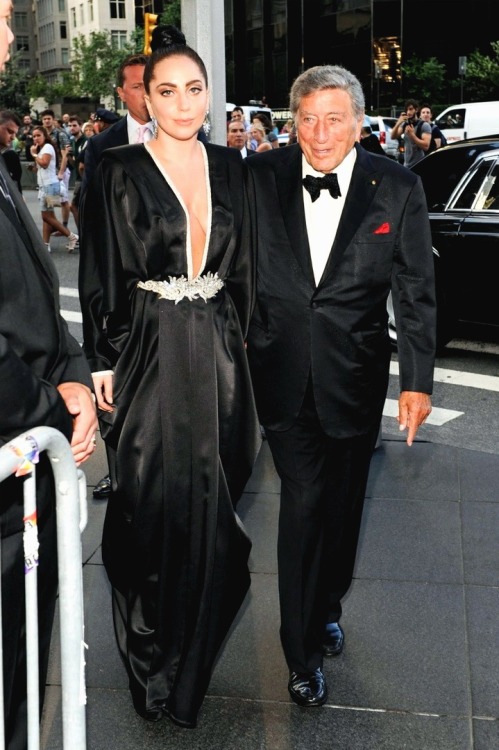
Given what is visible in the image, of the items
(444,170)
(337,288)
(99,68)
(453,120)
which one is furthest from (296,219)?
(99,68)

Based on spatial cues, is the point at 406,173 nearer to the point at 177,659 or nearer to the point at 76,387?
the point at 76,387

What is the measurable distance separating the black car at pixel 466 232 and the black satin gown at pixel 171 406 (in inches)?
204

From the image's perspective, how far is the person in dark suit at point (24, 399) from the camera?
1915 millimetres

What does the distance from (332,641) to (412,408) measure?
91cm

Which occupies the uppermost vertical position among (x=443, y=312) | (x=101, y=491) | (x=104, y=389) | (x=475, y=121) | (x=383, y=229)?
(x=475, y=121)

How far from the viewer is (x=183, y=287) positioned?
2994 mm

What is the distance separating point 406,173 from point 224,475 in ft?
3.89

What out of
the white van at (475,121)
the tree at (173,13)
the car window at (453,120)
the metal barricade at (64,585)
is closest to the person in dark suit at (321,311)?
the metal barricade at (64,585)

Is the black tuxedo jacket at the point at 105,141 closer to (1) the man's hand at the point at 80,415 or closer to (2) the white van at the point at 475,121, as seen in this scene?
(1) the man's hand at the point at 80,415

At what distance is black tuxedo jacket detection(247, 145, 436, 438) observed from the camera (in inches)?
125

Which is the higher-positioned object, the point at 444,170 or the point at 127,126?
the point at 127,126

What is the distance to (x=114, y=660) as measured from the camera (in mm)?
3539

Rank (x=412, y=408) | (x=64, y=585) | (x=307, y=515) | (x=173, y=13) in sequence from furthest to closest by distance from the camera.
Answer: (x=173, y=13) → (x=412, y=408) → (x=307, y=515) → (x=64, y=585)

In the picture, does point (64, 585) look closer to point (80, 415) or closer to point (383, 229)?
point (80, 415)
